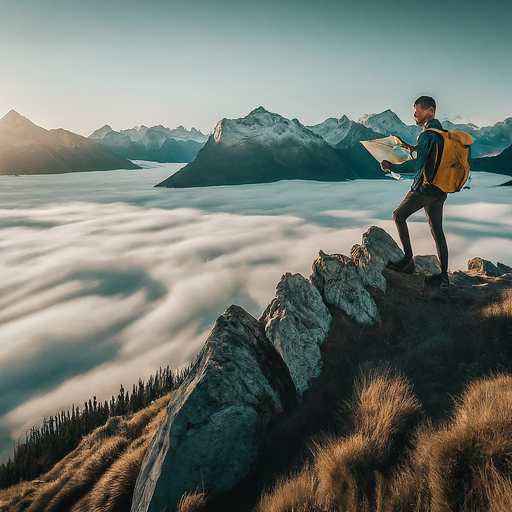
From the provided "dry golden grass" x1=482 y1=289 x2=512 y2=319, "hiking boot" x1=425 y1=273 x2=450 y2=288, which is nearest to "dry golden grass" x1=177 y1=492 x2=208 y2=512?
"dry golden grass" x1=482 y1=289 x2=512 y2=319

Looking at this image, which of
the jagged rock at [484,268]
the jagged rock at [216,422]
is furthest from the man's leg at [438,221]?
the jagged rock at [484,268]

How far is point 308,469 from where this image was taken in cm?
321

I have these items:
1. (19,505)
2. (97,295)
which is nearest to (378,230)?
(19,505)

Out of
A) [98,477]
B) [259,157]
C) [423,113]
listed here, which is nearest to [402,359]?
[423,113]

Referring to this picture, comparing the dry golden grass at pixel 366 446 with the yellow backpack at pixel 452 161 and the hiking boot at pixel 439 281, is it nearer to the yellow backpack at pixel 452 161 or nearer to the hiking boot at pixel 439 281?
the hiking boot at pixel 439 281

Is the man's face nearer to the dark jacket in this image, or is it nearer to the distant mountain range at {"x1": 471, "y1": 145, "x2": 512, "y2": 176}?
the dark jacket

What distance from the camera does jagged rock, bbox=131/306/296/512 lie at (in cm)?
361

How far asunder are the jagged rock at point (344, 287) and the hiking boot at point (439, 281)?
1.37m

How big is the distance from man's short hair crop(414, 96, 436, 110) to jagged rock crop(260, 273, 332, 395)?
3667 mm

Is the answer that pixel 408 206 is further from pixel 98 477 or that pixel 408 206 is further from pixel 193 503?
pixel 98 477

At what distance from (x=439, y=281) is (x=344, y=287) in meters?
1.92

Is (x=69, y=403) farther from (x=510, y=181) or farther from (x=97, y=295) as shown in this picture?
(x=510, y=181)

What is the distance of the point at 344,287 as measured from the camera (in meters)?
5.88

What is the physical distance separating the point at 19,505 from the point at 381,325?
25.1 ft
